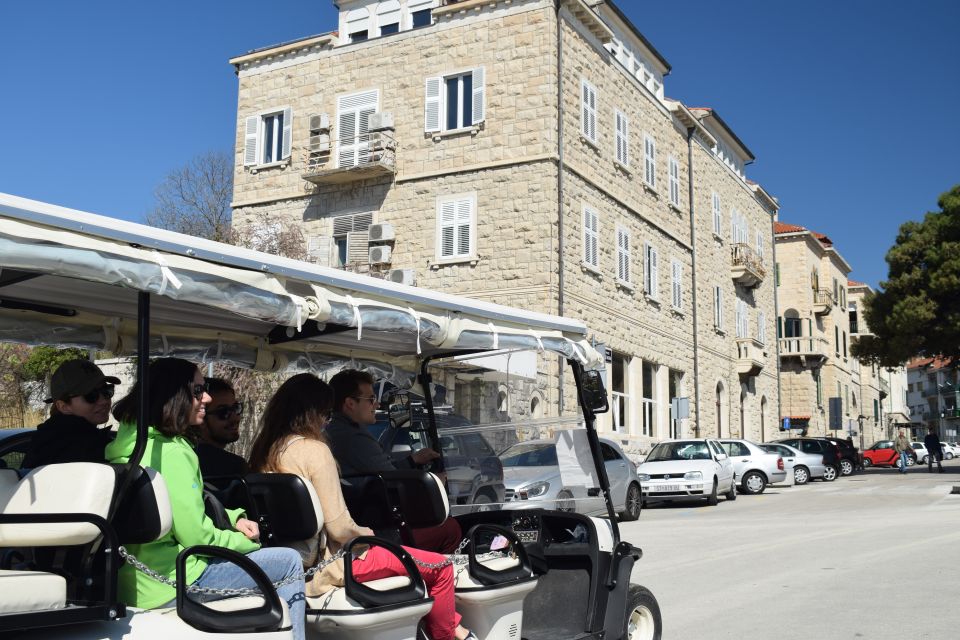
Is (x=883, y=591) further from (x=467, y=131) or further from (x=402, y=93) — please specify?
(x=402, y=93)

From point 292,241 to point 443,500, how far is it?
24.3m

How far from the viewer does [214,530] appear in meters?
4.18

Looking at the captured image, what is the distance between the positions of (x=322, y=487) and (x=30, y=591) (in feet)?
5.67

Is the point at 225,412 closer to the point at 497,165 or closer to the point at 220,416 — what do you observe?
the point at 220,416

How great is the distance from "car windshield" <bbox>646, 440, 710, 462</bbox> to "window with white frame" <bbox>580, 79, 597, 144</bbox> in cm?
867

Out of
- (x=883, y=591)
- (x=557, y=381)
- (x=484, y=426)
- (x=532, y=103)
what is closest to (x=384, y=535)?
(x=484, y=426)

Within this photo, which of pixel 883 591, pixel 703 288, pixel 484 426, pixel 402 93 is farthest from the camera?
pixel 703 288

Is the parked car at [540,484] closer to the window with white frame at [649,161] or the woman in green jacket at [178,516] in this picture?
the woman in green jacket at [178,516]

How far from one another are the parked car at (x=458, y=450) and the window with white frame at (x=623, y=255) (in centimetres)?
2271

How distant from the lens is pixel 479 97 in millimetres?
27500

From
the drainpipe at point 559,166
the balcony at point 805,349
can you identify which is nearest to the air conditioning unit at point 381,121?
the drainpipe at point 559,166

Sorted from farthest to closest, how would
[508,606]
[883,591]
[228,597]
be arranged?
[883,591]
[508,606]
[228,597]

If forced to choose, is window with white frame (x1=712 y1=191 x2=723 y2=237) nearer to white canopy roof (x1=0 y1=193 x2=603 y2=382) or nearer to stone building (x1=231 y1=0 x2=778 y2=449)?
stone building (x1=231 y1=0 x2=778 y2=449)

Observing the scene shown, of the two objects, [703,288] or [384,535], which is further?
[703,288]
